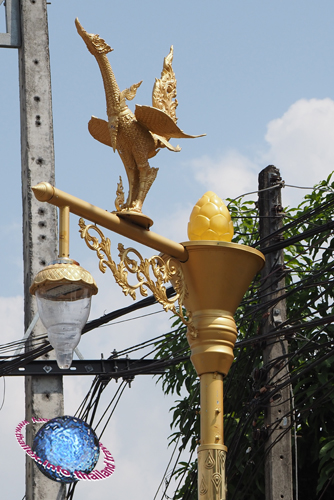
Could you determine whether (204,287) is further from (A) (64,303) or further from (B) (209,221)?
(A) (64,303)

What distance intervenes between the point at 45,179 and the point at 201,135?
11.1 feet

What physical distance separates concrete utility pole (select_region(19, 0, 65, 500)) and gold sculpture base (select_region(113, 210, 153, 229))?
3.16 meters

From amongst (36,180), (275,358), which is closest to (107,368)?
(275,358)

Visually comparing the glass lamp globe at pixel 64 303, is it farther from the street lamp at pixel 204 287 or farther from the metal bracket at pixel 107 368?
the metal bracket at pixel 107 368

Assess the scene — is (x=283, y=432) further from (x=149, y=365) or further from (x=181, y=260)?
(x=181, y=260)

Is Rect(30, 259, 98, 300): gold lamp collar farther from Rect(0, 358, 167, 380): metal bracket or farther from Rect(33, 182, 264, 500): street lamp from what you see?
Rect(0, 358, 167, 380): metal bracket

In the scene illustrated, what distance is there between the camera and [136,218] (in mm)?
4941

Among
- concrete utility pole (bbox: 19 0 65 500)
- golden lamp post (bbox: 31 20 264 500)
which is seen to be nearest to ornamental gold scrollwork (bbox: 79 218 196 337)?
golden lamp post (bbox: 31 20 264 500)

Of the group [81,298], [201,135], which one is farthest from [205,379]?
[201,135]

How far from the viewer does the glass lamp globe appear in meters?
4.41

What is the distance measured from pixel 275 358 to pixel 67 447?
14.0 feet

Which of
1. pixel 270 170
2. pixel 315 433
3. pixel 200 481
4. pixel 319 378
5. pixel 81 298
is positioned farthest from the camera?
pixel 315 433

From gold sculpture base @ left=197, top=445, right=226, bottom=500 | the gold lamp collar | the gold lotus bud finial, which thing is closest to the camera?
the gold lamp collar

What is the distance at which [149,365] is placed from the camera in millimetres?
9516
